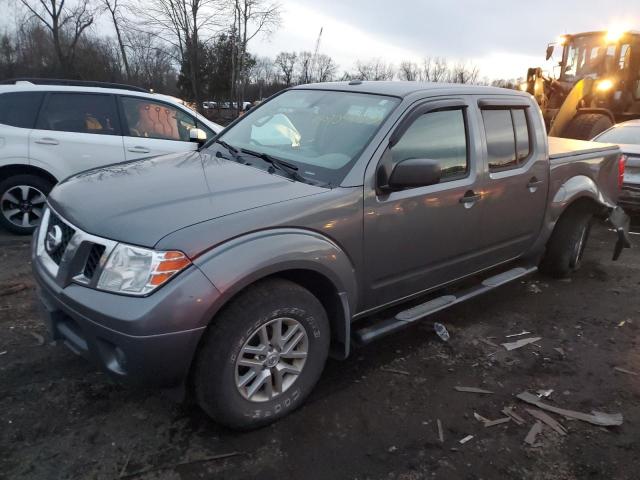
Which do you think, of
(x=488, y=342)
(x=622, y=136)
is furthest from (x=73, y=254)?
(x=622, y=136)

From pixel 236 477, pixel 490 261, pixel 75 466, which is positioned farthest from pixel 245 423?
pixel 490 261

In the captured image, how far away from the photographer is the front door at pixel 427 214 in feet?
10.0

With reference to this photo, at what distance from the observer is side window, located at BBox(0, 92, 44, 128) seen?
5.69 metres

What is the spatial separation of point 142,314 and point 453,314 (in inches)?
113

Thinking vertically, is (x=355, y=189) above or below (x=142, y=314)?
above

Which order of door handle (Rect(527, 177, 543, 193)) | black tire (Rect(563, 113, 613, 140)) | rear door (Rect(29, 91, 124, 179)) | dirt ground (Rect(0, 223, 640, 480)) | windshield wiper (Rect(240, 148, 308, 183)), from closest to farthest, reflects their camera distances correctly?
1. dirt ground (Rect(0, 223, 640, 480))
2. windshield wiper (Rect(240, 148, 308, 183))
3. door handle (Rect(527, 177, 543, 193))
4. rear door (Rect(29, 91, 124, 179))
5. black tire (Rect(563, 113, 613, 140))

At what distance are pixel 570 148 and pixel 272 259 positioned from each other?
12.2 ft

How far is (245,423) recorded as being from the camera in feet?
8.68

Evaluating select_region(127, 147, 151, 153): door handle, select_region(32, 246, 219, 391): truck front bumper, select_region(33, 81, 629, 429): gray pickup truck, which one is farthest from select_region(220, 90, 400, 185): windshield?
select_region(127, 147, 151, 153): door handle

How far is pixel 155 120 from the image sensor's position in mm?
6414

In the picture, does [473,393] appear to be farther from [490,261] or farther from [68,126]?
[68,126]

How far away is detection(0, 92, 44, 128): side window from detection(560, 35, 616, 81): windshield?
11754 mm

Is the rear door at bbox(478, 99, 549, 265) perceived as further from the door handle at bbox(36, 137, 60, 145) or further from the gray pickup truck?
the door handle at bbox(36, 137, 60, 145)

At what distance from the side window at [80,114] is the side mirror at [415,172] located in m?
4.42
